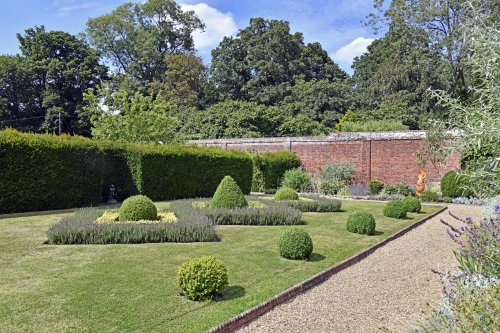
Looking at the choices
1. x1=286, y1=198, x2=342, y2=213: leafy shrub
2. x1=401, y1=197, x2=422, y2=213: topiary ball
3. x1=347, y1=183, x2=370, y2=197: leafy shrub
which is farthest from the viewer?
x1=347, y1=183, x2=370, y2=197: leafy shrub

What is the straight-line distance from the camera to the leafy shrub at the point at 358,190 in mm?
22250

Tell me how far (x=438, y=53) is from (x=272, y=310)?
28692 millimetres

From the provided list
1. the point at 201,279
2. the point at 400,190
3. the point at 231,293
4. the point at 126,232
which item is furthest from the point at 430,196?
the point at 201,279

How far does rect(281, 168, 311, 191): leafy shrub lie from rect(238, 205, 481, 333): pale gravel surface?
14.3 m

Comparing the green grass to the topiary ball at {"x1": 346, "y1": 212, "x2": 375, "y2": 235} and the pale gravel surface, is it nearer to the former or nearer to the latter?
the pale gravel surface

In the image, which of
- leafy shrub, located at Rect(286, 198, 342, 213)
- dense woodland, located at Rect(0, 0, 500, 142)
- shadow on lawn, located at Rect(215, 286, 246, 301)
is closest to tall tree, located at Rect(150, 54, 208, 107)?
dense woodland, located at Rect(0, 0, 500, 142)

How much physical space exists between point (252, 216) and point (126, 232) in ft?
12.9

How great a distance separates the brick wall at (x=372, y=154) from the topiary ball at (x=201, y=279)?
64.6 ft

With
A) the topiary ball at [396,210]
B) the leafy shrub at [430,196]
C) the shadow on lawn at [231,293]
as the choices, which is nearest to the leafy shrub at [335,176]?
the leafy shrub at [430,196]

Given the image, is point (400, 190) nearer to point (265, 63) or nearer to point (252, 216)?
point (252, 216)

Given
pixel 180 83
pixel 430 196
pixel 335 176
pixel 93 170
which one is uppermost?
pixel 180 83

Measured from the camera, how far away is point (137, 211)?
32.9 feet

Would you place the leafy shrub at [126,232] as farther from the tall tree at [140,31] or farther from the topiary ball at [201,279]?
the tall tree at [140,31]

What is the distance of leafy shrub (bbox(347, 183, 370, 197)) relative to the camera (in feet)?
73.0
